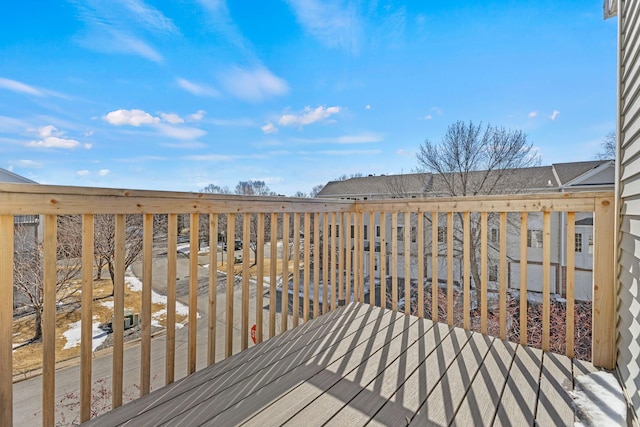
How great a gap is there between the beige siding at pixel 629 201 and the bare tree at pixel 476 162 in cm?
993

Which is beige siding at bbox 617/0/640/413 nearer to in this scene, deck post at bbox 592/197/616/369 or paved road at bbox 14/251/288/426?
Result: deck post at bbox 592/197/616/369

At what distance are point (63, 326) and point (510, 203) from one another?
11209 millimetres

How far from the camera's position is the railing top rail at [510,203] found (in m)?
1.75

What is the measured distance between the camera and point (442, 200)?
2.27 metres

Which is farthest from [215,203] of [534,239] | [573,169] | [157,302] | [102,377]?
[573,169]

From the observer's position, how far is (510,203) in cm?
198

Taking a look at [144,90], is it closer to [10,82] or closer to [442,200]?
[10,82]

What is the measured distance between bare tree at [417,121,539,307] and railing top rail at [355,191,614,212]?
31.6 ft

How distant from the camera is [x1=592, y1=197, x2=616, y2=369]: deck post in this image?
1.68 m

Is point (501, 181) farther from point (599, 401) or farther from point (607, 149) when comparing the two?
point (599, 401)

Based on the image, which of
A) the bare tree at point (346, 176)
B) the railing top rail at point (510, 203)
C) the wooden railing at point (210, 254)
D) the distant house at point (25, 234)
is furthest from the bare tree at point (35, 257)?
the bare tree at point (346, 176)

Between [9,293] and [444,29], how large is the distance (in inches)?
296

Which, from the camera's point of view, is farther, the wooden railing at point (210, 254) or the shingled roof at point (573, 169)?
the shingled roof at point (573, 169)

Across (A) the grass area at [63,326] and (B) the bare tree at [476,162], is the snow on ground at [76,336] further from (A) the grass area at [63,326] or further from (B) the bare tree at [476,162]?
(B) the bare tree at [476,162]
